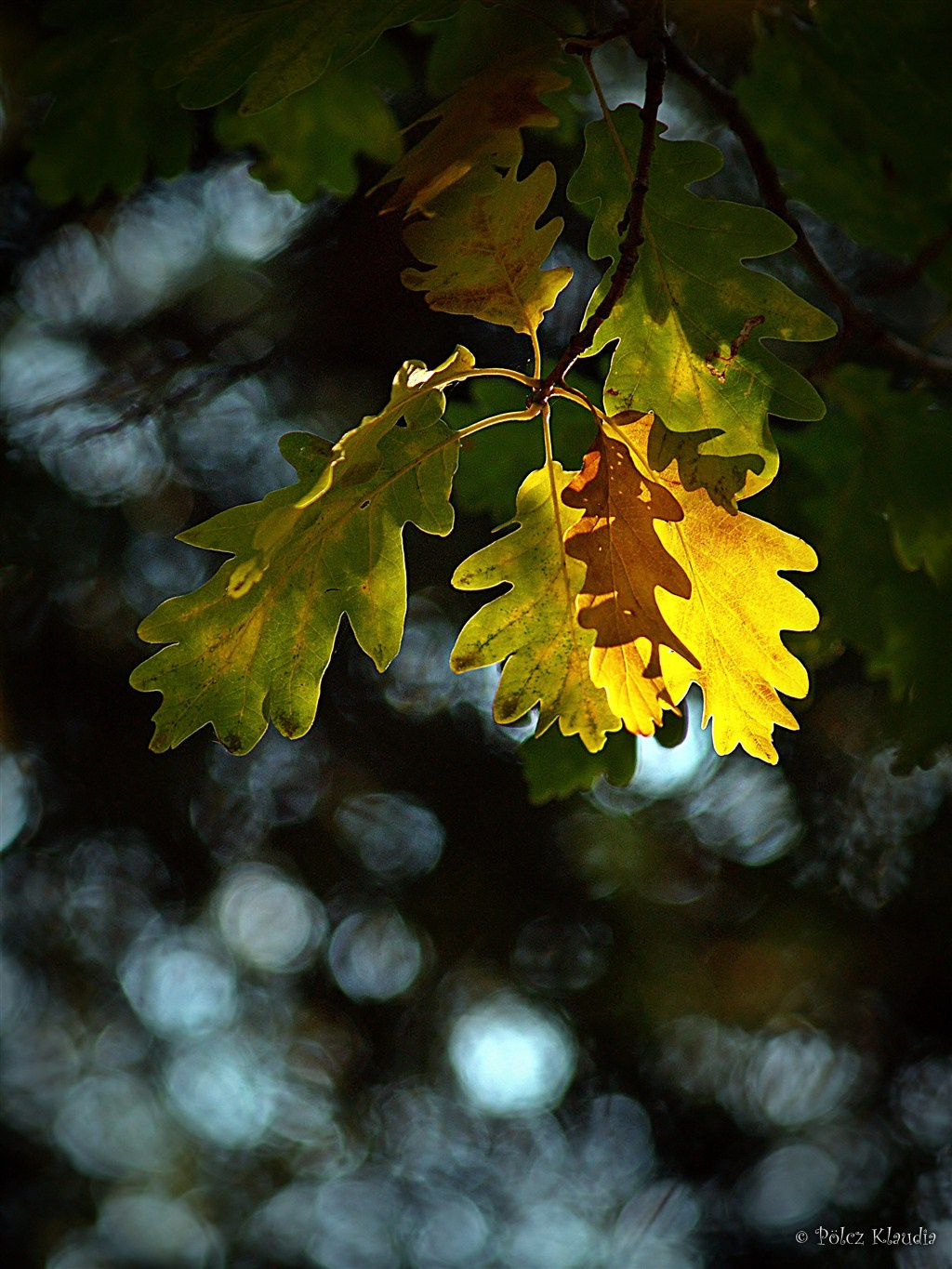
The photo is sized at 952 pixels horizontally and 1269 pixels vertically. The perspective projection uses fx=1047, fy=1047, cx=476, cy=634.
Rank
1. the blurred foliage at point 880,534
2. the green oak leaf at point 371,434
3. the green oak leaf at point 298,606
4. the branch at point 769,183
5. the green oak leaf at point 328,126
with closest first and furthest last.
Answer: the green oak leaf at point 371,434 → the green oak leaf at point 298,606 → the branch at point 769,183 → the blurred foliage at point 880,534 → the green oak leaf at point 328,126

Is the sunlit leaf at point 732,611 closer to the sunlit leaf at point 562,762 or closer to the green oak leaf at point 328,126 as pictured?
the sunlit leaf at point 562,762

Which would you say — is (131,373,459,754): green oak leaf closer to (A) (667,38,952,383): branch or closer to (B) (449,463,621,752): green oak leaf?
(B) (449,463,621,752): green oak leaf

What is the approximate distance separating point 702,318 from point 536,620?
1.08 ft

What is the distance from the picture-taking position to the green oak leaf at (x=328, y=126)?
157cm

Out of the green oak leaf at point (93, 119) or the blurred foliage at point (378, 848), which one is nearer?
the green oak leaf at point (93, 119)

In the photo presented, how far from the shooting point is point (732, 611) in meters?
0.97

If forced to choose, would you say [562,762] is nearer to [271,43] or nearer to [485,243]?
[485,243]

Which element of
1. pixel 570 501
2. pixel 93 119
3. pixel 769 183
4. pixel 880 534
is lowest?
pixel 880 534

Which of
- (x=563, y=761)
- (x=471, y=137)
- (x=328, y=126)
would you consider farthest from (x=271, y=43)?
(x=563, y=761)

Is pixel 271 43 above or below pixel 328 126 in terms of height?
above

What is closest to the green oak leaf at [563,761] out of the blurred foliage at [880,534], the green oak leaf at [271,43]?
the blurred foliage at [880,534]

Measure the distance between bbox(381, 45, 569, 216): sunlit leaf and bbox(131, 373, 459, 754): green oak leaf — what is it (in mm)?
178

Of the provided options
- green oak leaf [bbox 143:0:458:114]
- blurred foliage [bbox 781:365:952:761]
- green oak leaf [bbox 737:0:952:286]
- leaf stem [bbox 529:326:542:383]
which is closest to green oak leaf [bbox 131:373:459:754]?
leaf stem [bbox 529:326:542:383]

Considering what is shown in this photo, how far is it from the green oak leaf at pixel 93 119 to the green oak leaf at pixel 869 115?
36.5 inches
